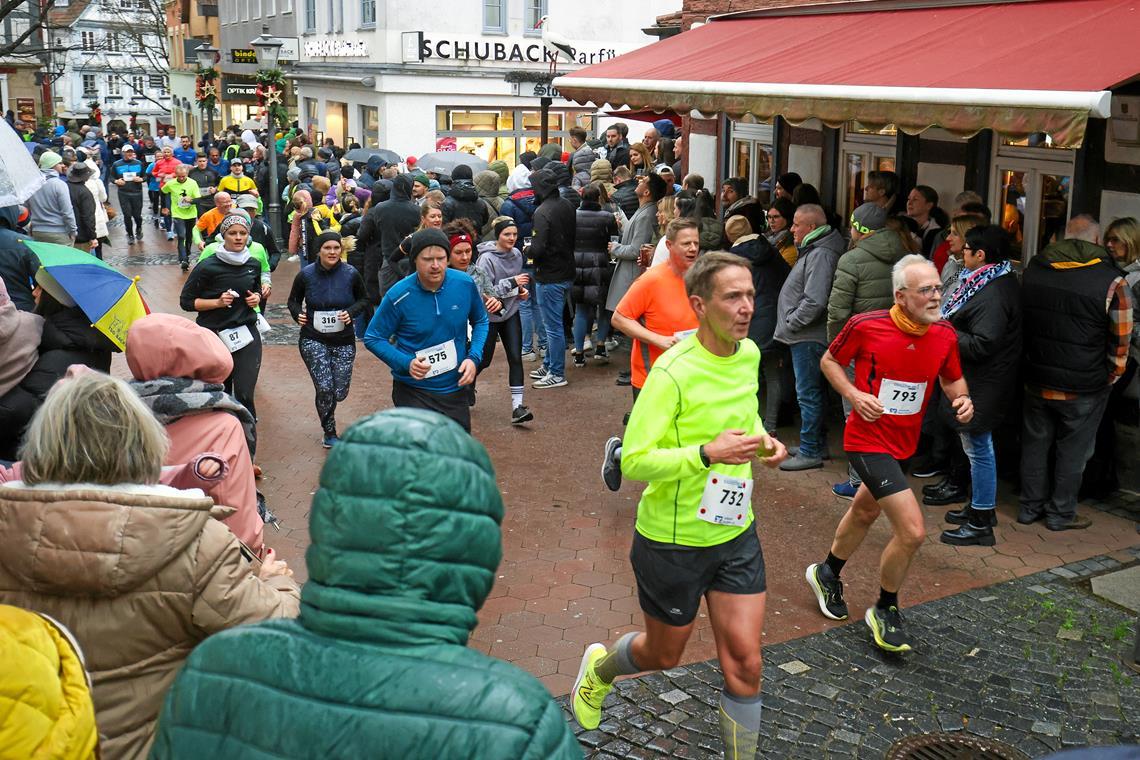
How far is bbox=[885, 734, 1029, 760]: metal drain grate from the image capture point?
482 centimetres

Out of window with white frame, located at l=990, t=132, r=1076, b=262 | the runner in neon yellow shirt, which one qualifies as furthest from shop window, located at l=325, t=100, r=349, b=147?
the runner in neon yellow shirt

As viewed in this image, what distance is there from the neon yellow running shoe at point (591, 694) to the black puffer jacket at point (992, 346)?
131 inches

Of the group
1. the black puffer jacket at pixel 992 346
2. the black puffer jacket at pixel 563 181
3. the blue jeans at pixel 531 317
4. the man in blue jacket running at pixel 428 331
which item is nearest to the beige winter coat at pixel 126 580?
the man in blue jacket running at pixel 428 331

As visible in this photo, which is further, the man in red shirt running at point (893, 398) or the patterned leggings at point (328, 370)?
the patterned leggings at point (328, 370)

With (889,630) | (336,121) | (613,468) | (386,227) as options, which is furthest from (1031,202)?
(336,121)

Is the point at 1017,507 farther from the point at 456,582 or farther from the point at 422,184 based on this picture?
the point at 422,184

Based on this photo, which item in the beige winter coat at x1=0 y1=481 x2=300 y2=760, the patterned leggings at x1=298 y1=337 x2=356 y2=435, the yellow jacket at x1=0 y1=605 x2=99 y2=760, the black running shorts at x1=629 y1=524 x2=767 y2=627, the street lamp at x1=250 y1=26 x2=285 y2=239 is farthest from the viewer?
the street lamp at x1=250 y1=26 x2=285 y2=239

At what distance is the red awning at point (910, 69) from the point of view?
6.65 m

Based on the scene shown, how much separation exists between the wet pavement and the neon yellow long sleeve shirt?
1.08 meters

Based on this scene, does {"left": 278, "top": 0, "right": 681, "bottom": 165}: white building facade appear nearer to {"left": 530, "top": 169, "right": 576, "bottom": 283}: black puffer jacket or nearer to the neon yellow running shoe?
{"left": 530, "top": 169, "right": 576, "bottom": 283}: black puffer jacket

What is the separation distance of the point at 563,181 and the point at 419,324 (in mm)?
4916

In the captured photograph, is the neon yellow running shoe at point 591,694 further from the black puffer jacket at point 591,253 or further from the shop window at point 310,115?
the shop window at point 310,115

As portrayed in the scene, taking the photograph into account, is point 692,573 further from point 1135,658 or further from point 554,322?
point 554,322

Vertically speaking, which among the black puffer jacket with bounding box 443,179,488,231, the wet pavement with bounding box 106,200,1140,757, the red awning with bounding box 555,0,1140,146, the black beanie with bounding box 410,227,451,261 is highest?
the red awning with bounding box 555,0,1140,146
